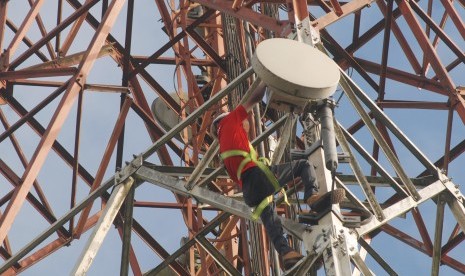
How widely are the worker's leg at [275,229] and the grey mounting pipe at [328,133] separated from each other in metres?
0.78

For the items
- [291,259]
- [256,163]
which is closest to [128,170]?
[256,163]

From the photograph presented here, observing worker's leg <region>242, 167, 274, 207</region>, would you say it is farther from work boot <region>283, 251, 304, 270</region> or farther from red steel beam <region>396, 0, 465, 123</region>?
red steel beam <region>396, 0, 465, 123</region>

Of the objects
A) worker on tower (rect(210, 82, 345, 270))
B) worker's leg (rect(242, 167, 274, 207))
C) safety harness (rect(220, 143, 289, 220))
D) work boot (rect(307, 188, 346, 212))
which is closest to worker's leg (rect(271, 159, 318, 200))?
worker on tower (rect(210, 82, 345, 270))

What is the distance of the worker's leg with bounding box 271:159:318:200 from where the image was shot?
11.7 metres

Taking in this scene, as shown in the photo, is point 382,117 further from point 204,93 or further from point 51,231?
point 204,93

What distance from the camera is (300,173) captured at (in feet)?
39.1

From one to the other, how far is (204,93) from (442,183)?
865cm

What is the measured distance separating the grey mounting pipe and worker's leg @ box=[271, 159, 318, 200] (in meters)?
0.29

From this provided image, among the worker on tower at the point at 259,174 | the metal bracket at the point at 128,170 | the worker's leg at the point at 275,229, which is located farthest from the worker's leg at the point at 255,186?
the metal bracket at the point at 128,170

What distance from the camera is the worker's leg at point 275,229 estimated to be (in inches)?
461

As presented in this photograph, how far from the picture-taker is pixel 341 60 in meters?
18.8

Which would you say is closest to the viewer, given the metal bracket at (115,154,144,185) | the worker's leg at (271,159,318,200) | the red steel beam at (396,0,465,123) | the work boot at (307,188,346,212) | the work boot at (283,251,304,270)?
the work boot at (307,188,346,212)

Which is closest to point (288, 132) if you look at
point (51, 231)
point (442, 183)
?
point (442, 183)

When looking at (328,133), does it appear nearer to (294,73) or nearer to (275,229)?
(294,73)
